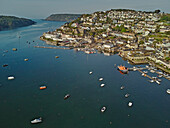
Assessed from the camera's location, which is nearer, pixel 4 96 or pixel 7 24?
pixel 4 96

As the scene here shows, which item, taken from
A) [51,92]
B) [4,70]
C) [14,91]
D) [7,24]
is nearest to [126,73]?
[51,92]

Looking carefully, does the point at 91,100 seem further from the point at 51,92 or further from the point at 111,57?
the point at 111,57

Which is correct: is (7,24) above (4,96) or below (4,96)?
above

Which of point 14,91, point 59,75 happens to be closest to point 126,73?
point 59,75

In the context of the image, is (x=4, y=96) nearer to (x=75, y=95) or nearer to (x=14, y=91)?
(x=14, y=91)

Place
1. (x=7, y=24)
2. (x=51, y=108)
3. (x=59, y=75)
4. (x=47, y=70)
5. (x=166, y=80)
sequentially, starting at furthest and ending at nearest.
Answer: (x=7, y=24), (x=47, y=70), (x=59, y=75), (x=166, y=80), (x=51, y=108)

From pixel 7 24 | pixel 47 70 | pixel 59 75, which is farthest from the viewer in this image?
pixel 7 24
